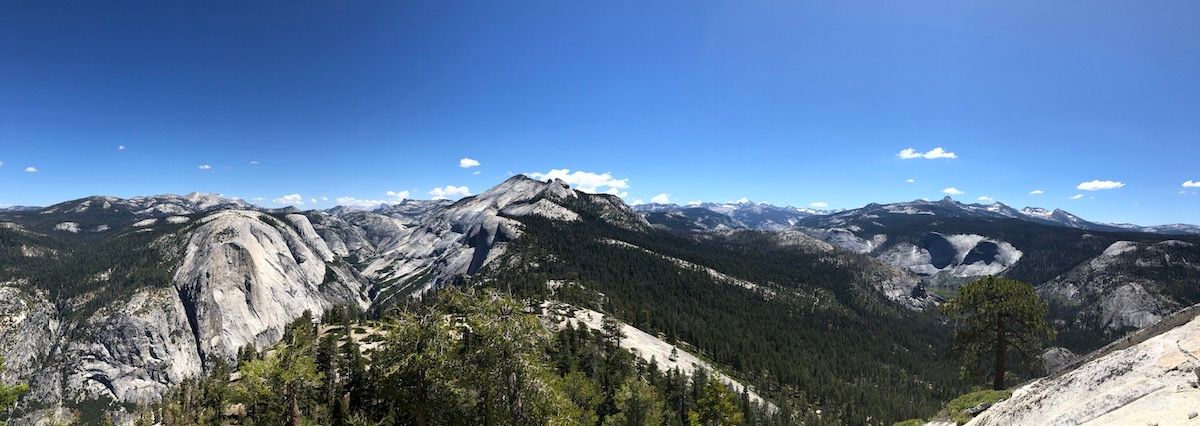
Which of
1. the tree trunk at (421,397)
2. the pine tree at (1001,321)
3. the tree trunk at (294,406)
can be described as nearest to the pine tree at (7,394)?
the tree trunk at (294,406)

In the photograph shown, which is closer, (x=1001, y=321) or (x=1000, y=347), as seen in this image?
(x=1001, y=321)

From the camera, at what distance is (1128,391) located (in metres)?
20.2

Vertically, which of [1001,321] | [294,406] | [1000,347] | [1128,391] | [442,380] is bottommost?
[294,406]

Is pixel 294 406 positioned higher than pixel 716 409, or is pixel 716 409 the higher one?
pixel 294 406

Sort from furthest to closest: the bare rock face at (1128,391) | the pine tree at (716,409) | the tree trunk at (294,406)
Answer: the pine tree at (716,409), the tree trunk at (294,406), the bare rock face at (1128,391)

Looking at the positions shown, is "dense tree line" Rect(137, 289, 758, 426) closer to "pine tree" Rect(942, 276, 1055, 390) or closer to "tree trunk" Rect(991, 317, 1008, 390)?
"pine tree" Rect(942, 276, 1055, 390)

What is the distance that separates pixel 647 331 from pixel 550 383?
13360 cm

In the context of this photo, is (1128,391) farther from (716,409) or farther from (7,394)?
(7,394)

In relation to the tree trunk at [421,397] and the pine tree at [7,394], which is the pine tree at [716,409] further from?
the pine tree at [7,394]

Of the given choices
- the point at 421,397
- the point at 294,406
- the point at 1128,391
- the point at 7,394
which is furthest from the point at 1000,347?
the point at 7,394

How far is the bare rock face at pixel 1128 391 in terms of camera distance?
17.5 meters

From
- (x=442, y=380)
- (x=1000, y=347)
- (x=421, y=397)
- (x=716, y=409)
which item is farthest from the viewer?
(x=716, y=409)

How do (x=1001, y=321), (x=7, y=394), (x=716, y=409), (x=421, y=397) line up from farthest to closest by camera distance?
1. (x=716, y=409)
2. (x=1001, y=321)
3. (x=7, y=394)
4. (x=421, y=397)

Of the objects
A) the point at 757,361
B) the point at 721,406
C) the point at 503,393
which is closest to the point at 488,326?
the point at 503,393
